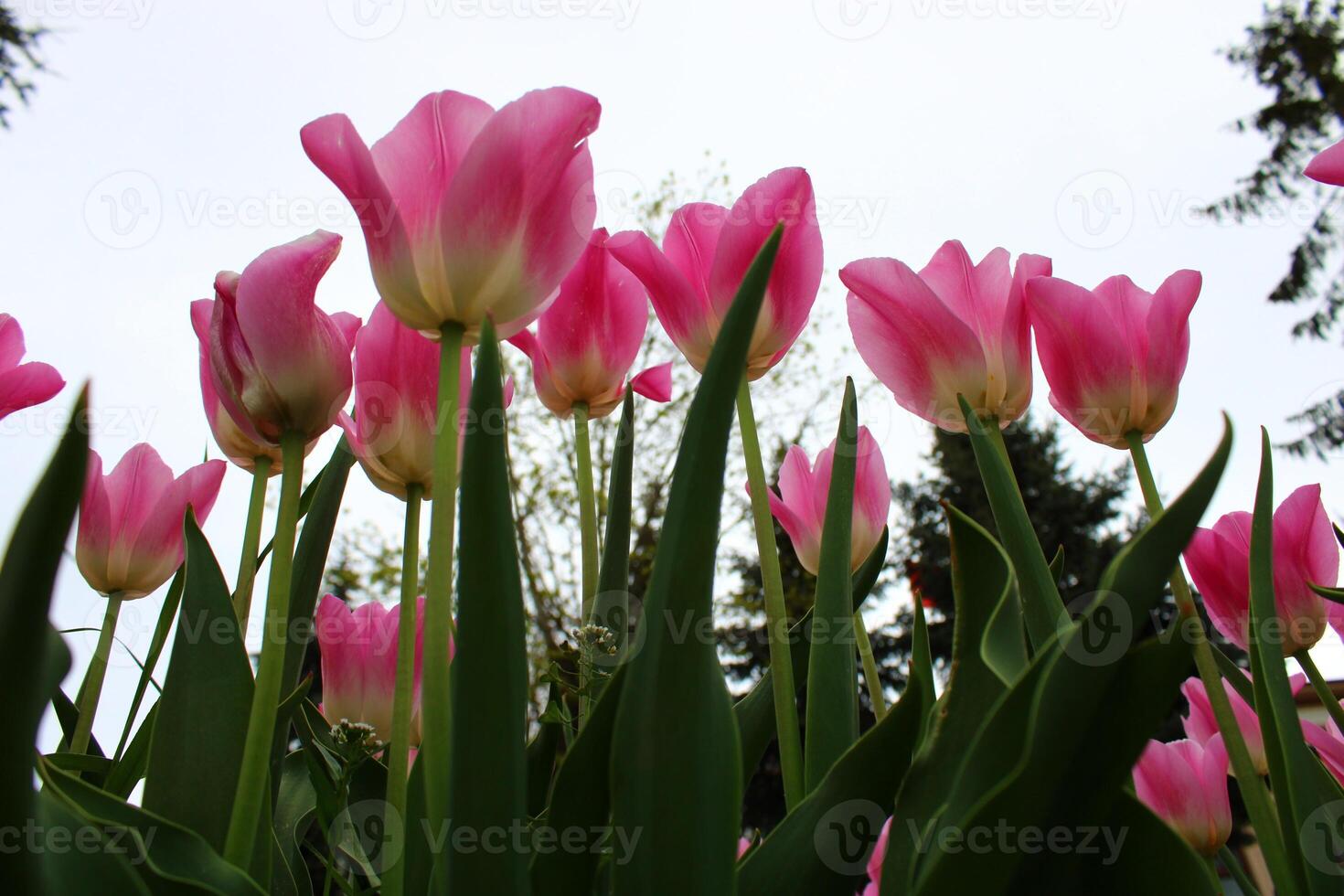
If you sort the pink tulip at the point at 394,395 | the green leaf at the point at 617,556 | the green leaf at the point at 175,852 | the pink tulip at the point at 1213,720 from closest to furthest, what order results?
the green leaf at the point at 175,852 → the pink tulip at the point at 394,395 → the green leaf at the point at 617,556 → the pink tulip at the point at 1213,720

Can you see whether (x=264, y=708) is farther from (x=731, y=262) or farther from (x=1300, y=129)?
(x=1300, y=129)

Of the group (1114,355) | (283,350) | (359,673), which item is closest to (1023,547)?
(1114,355)

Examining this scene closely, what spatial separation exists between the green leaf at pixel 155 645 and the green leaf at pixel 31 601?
14.9 inches

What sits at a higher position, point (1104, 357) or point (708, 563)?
point (1104, 357)

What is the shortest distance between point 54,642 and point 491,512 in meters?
0.17

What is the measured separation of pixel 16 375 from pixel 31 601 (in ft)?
1.99

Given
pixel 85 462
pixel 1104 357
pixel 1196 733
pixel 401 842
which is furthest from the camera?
pixel 1196 733

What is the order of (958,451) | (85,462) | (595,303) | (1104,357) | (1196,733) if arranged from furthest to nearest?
(958,451), (1196,733), (595,303), (1104,357), (85,462)

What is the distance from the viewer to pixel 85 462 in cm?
33

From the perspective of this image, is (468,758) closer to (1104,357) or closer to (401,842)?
(401,842)

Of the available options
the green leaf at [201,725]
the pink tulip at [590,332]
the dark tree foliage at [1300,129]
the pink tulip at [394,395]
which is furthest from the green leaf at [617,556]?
the dark tree foliage at [1300,129]

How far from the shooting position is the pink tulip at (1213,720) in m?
0.90

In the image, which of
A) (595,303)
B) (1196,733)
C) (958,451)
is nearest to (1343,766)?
(1196,733)

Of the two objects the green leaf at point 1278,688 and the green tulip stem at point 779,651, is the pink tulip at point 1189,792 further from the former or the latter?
the green tulip stem at point 779,651
